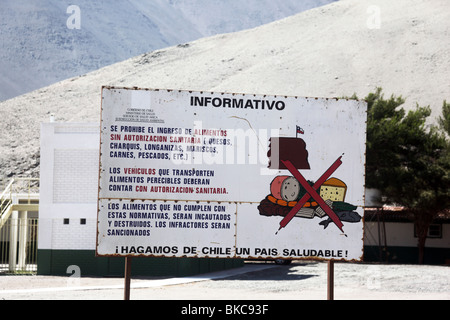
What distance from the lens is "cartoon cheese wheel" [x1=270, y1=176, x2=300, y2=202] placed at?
1277 cm

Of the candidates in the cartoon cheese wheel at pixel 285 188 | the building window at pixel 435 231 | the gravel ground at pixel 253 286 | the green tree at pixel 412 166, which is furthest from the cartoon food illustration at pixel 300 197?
the building window at pixel 435 231

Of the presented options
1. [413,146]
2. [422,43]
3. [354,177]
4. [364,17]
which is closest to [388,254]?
[413,146]

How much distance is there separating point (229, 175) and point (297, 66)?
115 meters

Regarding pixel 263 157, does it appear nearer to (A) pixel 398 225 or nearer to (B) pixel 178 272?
(B) pixel 178 272

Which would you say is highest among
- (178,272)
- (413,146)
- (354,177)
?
(413,146)

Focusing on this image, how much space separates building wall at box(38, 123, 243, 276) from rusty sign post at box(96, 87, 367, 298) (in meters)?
17.4

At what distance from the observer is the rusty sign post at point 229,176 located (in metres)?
12.5

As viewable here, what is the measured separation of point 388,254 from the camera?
Answer: 142ft

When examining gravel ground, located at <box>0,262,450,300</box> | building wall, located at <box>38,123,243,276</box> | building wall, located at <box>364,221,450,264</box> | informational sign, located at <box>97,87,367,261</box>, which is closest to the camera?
informational sign, located at <box>97,87,367,261</box>

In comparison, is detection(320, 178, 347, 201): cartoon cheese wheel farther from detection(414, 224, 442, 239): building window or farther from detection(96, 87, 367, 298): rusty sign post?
detection(414, 224, 442, 239): building window

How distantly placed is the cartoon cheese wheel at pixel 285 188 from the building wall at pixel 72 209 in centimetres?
1757

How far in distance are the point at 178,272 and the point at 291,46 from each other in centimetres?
11477

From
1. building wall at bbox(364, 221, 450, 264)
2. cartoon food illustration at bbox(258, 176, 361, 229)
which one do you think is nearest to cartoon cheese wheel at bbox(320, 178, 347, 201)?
cartoon food illustration at bbox(258, 176, 361, 229)
